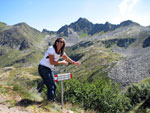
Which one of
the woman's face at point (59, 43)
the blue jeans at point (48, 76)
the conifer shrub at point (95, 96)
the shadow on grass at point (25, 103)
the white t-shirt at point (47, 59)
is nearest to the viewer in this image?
the white t-shirt at point (47, 59)

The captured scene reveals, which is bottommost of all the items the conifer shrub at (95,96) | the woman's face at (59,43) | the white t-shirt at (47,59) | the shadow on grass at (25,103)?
the conifer shrub at (95,96)

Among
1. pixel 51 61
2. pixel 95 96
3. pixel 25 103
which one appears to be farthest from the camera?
pixel 95 96

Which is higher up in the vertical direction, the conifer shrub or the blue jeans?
the blue jeans

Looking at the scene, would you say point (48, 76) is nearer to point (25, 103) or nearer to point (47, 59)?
point (47, 59)

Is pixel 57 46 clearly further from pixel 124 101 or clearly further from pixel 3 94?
pixel 124 101

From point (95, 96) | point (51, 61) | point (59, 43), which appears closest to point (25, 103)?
point (51, 61)

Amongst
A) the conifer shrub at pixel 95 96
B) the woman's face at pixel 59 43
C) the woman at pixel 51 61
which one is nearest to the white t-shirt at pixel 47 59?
the woman at pixel 51 61

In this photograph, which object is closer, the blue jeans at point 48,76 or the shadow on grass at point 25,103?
the blue jeans at point 48,76

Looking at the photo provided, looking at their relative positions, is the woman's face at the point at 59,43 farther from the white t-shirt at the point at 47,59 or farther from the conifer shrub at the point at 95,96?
the conifer shrub at the point at 95,96

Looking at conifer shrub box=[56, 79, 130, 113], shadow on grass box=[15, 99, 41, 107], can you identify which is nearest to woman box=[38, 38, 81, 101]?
shadow on grass box=[15, 99, 41, 107]

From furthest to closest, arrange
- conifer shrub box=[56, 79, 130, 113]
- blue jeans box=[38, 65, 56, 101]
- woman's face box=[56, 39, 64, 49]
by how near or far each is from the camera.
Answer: conifer shrub box=[56, 79, 130, 113], blue jeans box=[38, 65, 56, 101], woman's face box=[56, 39, 64, 49]

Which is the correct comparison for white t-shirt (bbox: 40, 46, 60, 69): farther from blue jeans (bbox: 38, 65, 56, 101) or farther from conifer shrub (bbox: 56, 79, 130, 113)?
conifer shrub (bbox: 56, 79, 130, 113)

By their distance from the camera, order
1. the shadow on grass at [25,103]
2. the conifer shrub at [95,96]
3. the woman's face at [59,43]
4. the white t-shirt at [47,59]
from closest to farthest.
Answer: the white t-shirt at [47,59] → the woman's face at [59,43] → the shadow on grass at [25,103] → the conifer shrub at [95,96]

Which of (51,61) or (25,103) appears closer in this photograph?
(51,61)
